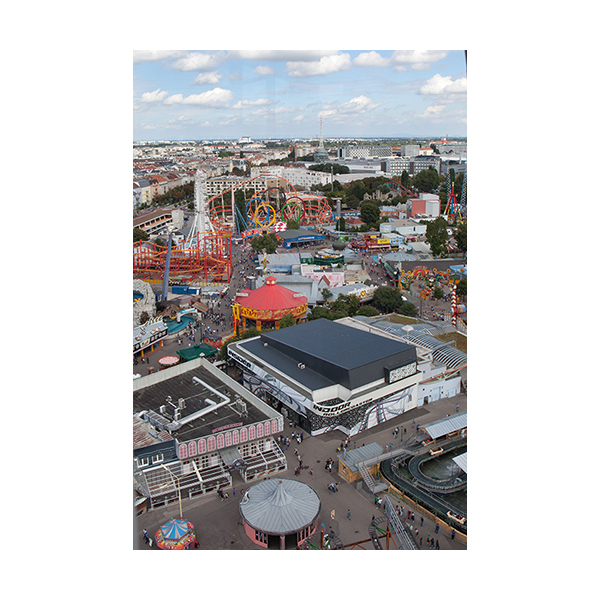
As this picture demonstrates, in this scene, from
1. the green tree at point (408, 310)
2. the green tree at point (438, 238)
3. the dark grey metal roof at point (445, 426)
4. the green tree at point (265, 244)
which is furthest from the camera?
the green tree at point (265, 244)

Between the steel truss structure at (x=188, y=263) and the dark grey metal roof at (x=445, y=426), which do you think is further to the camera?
the steel truss structure at (x=188, y=263)

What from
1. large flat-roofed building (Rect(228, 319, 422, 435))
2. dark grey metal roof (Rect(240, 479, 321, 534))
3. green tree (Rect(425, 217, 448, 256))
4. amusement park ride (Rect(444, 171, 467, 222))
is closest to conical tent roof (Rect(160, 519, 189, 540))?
dark grey metal roof (Rect(240, 479, 321, 534))

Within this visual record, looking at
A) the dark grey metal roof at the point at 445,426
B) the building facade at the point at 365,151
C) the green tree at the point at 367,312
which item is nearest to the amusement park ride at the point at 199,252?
the green tree at the point at 367,312

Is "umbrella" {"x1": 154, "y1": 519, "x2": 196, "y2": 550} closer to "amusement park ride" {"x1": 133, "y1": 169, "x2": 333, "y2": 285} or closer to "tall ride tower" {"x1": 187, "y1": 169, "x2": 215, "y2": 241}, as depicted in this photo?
"amusement park ride" {"x1": 133, "y1": 169, "x2": 333, "y2": 285}

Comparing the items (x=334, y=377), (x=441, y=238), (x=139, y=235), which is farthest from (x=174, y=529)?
(x=139, y=235)

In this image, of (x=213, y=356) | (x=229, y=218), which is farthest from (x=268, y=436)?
(x=229, y=218)

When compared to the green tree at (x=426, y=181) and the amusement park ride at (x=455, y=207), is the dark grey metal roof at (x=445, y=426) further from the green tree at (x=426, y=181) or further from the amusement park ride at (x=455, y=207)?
the green tree at (x=426, y=181)
